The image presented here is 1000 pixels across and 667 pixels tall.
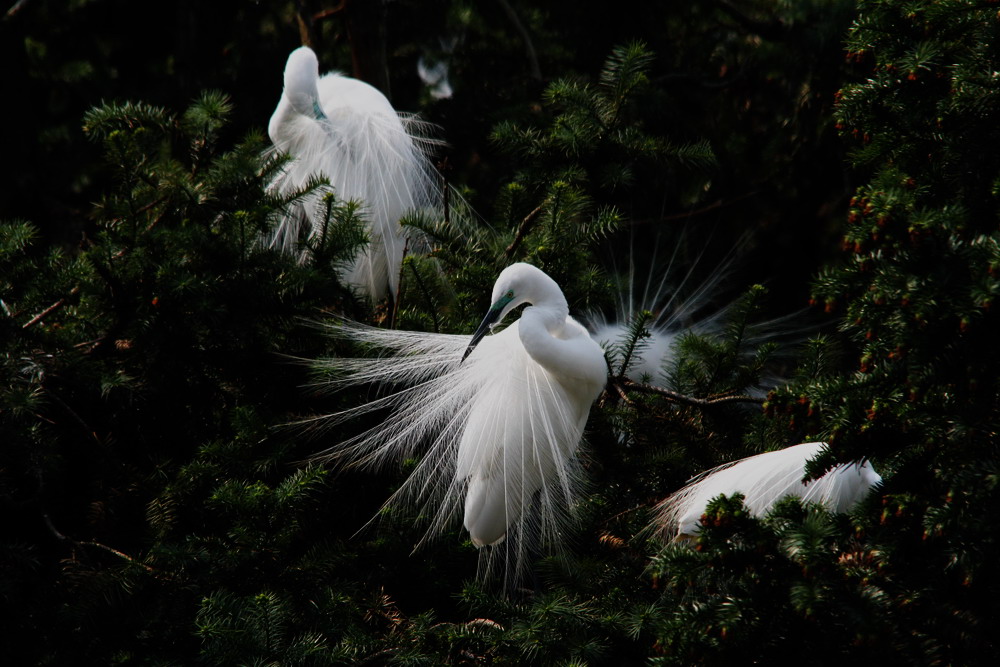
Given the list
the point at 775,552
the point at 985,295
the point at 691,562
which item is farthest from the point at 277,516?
the point at 985,295

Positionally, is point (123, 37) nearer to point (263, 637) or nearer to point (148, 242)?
point (148, 242)

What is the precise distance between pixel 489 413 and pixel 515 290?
46 centimetres

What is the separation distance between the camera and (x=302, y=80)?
3562 mm

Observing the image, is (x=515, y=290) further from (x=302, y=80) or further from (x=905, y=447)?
(x=302, y=80)

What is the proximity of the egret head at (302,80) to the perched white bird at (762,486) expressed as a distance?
7.23 ft

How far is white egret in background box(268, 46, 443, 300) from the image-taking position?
3594 mm

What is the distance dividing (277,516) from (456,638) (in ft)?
1.59

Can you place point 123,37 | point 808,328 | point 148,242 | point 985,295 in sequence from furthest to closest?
point 123,37 < point 808,328 < point 148,242 < point 985,295

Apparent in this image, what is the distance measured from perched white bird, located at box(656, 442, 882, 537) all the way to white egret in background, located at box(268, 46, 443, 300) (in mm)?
1536

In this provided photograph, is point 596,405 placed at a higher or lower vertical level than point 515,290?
lower

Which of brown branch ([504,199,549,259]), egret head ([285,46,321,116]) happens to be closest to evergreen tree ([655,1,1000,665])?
brown branch ([504,199,549,259])

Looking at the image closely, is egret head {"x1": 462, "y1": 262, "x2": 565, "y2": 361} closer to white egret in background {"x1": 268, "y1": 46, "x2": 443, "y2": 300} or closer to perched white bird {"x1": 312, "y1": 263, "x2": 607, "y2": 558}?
perched white bird {"x1": 312, "y1": 263, "x2": 607, "y2": 558}

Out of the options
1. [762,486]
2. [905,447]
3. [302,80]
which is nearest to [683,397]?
[762,486]

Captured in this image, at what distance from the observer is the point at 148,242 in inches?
90.4
